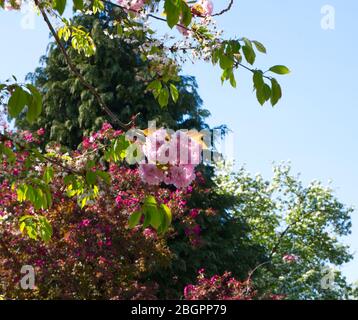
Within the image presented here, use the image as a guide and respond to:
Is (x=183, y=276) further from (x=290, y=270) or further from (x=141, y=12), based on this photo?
(x=141, y=12)

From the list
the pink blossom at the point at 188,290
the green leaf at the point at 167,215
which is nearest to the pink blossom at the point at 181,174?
the green leaf at the point at 167,215

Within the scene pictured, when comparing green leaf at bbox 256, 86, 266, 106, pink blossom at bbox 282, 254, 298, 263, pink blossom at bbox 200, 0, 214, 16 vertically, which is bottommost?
green leaf at bbox 256, 86, 266, 106

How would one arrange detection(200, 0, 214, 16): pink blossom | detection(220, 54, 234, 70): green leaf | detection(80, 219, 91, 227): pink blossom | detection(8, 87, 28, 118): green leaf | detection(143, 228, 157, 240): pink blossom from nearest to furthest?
1. detection(8, 87, 28, 118): green leaf
2. detection(220, 54, 234, 70): green leaf
3. detection(200, 0, 214, 16): pink blossom
4. detection(80, 219, 91, 227): pink blossom
5. detection(143, 228, 157, 240): pink blossom

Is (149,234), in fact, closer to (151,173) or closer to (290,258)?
(151,173)

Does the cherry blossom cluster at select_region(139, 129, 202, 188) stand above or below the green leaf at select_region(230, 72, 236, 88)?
below

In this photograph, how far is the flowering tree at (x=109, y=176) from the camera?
340 cm

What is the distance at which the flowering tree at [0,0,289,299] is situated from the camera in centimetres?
340

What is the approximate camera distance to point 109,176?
3979 mm

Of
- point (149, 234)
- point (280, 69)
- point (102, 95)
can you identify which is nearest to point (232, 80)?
point (280, 69)

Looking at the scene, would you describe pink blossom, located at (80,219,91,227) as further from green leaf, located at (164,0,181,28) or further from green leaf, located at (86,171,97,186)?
green leaf, located at (164,0,181,28)

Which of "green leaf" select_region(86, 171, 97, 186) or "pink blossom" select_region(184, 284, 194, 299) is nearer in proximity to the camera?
"green leaf" select_region(86, 171, 97, 186)

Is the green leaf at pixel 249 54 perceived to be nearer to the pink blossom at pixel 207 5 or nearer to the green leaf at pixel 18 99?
the pink blossom at pixel 207 5

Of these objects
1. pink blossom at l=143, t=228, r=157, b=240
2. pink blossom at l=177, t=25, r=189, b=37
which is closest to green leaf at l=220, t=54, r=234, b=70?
pink blossom at l=177, t=25, r=189, b=37

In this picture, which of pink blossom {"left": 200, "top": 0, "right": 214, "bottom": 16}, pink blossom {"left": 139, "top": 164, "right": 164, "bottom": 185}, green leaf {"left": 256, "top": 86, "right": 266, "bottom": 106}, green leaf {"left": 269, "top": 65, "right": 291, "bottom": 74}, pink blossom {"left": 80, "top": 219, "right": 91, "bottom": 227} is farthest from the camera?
pink blossom {"left": 80, "top": 219, "right": 91, "bottom": 227}
